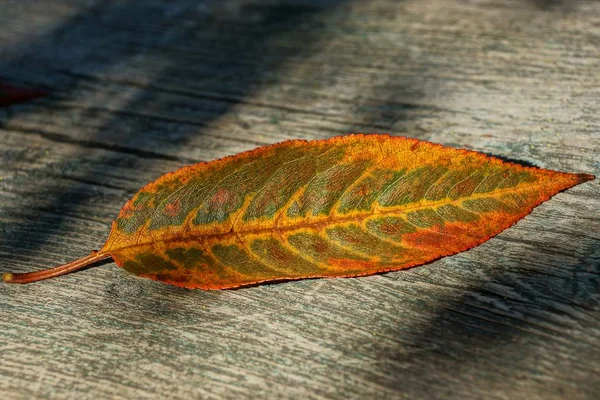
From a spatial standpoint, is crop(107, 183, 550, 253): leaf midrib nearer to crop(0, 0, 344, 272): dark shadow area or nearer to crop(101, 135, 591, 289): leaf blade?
crop(101, 135, 591, 289): leaf blade

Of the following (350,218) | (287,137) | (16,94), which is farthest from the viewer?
(16,94)

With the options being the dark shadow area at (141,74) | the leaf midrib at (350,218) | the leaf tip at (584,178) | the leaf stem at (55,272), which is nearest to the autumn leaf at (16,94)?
the dark shadow area at (141,74)

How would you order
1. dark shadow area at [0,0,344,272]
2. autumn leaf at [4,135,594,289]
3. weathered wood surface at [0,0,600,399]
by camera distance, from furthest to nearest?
dark shadow area at [0,0,344,272] → autumn leaf at [4,135,594,289] → weathered wood surface at [0,0,600,399]

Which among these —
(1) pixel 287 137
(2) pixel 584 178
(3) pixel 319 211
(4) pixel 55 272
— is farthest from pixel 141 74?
(2) pixel 584 178

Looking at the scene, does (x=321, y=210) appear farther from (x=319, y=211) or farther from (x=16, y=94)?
(x=16, y=94)

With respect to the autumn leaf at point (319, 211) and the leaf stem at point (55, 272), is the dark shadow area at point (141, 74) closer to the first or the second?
the leaf stem at point (55, 272)

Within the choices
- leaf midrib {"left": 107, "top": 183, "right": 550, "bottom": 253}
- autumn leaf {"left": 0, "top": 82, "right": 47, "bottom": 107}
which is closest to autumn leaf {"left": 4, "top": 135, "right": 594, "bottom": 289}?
leaf midrib {"left": 107, "top": 183, "right": 550, "bottom": 253}
